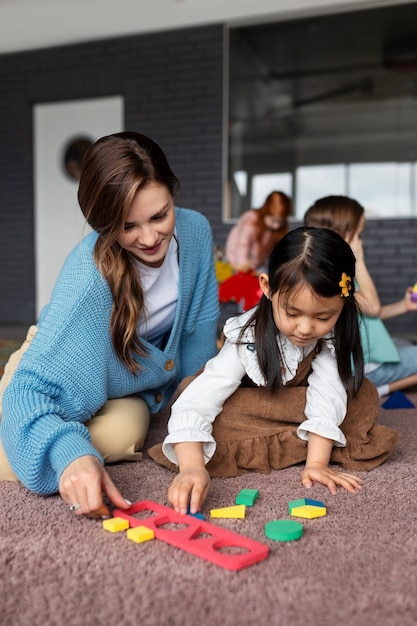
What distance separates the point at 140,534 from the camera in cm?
98

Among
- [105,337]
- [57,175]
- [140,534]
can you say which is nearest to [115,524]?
[140,534]

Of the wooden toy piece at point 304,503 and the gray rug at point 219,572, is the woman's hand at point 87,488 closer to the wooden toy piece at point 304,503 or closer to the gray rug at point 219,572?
the gray rug at point 219,572

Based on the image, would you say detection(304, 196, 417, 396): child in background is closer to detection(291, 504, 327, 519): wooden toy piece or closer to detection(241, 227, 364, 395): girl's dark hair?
detection(241, 227, 364, 395): girl's dark hair

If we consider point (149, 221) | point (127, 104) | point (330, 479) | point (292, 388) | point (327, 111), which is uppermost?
point (127, 104)

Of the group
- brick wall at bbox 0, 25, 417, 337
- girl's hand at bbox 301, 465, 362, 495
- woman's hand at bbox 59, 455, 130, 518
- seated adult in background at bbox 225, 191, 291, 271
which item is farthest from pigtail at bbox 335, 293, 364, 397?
brick wall at bbox 0, 25, 417, 337

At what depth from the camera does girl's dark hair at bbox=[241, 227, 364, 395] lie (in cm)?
122

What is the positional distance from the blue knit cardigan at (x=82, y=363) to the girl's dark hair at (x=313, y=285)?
252 millimetres

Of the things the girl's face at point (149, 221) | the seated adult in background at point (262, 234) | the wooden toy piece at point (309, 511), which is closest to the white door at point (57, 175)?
the seated adult in background at point (262, 234)

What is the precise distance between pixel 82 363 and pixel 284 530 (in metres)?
0.52

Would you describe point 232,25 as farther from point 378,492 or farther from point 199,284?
point 378,492

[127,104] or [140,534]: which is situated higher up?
[127,104]

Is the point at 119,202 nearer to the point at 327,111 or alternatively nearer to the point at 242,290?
the point at 242,290

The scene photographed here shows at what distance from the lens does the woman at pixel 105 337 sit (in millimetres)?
1142

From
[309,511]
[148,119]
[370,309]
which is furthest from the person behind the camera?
[148,119]
